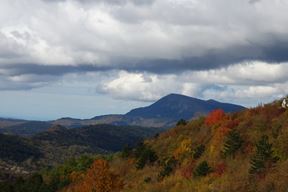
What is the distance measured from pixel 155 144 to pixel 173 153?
13.6 m

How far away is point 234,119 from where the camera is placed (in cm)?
6650

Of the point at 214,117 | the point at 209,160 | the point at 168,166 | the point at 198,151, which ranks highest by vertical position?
the point at 214,117

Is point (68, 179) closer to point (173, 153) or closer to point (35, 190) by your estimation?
point (35, 190)

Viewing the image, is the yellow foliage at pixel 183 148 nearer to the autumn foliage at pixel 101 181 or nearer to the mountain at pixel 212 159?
the mountain at pixel 212 159

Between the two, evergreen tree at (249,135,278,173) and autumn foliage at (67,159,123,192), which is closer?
evergreen tree at (249,135,278,173)

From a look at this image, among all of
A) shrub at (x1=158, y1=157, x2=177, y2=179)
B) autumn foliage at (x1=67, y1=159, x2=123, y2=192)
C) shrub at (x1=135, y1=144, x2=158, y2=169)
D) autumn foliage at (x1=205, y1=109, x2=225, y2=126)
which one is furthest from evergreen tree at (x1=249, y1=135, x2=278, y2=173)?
shrub at (x1=135, y1=144, x2=158, y2=169)

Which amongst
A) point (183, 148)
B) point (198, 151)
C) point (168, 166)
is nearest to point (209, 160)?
point (168, 166)

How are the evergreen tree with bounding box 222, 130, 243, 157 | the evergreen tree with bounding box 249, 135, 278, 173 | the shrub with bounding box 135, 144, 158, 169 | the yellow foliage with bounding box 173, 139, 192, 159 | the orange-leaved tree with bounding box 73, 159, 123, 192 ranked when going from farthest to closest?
the shrub with bounding box 135, 144, 158, 169 < the yellow foliage with bounding box 173, 139, 192, 159 < the orange-leaved tree with bounding box 73, 159, 123, 192 < the evergreen tree with bounding box 222, 130, 243, 157 < the evergreen tree with bounding box 249, 135, 278, 173

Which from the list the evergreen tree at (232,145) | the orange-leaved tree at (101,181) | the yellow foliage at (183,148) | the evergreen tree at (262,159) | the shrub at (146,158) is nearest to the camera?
Answer: the evergreen tree at (262,159)

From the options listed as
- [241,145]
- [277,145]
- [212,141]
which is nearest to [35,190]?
[212,141]

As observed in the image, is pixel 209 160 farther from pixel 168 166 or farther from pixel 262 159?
pixel 262 159

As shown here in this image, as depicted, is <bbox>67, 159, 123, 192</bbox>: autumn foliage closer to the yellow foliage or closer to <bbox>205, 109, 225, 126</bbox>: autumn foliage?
the yellow foliage

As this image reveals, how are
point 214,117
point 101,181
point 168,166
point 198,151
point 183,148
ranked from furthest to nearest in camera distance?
point 214,117
point 183,148
point 198,151
point 168,166
point 101,181

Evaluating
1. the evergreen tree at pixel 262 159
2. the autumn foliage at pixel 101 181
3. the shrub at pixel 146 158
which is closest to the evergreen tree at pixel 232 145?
the evergreen tree at pixel 262 159
